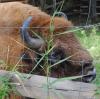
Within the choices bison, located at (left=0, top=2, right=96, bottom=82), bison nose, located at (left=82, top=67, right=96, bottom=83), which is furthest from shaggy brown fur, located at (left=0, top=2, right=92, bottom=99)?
bison nose, located at (left=82, top=67, right=96, bottom=83)

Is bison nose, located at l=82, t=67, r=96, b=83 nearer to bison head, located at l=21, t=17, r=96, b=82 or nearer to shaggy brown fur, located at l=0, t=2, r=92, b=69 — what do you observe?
bison head, located at l=21, t=17, r=96, b=82

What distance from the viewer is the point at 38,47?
201 inches

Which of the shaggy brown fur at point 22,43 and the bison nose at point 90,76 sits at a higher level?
the shaggy brown fur at point 22,43

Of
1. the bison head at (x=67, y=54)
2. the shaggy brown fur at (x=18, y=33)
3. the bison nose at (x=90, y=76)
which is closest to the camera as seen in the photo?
the bison nose at (x=90, y=76)

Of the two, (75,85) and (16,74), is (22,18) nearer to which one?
(16,74)

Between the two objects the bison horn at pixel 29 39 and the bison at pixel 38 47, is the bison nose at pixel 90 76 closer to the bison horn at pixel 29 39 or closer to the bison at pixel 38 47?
the bison at pixel 38 47

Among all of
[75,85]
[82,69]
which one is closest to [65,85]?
[75,85]

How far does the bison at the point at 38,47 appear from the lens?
4906mm

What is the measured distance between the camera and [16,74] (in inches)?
161

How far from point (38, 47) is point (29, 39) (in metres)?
0.15

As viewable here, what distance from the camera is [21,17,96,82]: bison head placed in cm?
488

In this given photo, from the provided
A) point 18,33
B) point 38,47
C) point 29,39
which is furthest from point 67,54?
point 18,33

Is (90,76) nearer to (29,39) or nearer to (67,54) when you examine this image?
(67,54)

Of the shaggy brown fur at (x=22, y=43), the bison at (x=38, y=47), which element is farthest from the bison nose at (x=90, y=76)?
the shaggy brown fur at (x=22, y=43)
